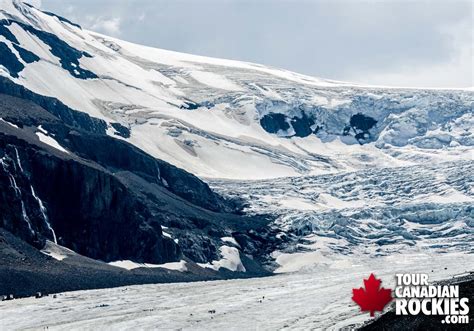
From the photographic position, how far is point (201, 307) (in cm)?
14588

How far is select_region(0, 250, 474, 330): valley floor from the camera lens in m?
125

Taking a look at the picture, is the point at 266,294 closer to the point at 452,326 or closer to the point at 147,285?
the point at 147,285

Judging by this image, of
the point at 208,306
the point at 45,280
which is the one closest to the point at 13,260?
the point at 45,280

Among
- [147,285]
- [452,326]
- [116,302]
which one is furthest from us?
[147,285]

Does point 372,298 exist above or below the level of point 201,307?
above

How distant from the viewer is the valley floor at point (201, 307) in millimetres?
125375

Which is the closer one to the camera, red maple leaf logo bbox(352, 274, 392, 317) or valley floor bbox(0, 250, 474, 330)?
red maple leaf logo bbox(352, 274, 392, 317)

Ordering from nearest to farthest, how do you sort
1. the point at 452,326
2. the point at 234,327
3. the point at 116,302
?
the point at 452,326 → the point at 234,327 → the point at 116,302

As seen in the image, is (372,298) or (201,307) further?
(201,307)

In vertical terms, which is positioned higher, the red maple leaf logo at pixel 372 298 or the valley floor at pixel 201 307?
the red maple leaf logo at pixel 372 298

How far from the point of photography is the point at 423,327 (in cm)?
9306

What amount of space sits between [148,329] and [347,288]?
53197 mm

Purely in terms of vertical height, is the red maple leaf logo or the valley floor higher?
the red maple leaf logo

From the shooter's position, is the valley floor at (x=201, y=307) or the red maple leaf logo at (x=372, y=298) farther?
the valley floor at (x=201, y=307)
